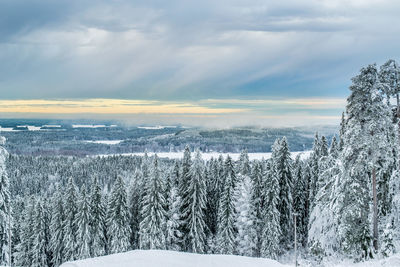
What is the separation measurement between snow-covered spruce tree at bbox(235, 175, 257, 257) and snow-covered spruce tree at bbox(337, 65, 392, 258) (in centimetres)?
1934

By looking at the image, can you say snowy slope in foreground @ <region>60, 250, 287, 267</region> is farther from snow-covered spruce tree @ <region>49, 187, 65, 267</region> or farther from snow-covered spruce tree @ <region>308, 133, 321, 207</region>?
snow-covered spruce tree @ <region>49, 187, 65, 267</region>

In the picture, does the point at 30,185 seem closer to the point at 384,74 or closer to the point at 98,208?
the point at 98,208

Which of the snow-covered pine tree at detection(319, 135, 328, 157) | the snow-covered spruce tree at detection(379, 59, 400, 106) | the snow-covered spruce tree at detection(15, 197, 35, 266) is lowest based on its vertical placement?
the snow-covered spruce tree at detection(15, 197, 35, 266)

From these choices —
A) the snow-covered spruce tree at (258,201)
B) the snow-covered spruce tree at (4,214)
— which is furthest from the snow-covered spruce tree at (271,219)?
the snow-covered spruce tree at (4,214)

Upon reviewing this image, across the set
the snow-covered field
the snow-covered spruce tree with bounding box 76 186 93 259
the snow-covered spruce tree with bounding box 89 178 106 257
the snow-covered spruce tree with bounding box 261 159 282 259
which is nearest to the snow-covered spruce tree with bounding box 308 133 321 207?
the snow-covered spruce tree with bounding box 261 159 282 259

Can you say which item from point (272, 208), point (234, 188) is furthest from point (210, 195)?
point (272, 208)

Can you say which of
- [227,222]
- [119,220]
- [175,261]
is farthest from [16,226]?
[175,261]

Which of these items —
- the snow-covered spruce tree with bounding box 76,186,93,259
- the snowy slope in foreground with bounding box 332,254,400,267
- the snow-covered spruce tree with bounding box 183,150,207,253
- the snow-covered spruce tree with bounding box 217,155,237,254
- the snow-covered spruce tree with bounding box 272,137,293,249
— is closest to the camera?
the snowy slope in foreground with bounding box 332,254,400,267

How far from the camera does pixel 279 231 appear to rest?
42156 millimetres

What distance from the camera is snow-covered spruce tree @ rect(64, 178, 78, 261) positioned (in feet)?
149

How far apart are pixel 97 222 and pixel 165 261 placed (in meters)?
29.9

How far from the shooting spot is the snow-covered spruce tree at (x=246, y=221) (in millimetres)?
41594

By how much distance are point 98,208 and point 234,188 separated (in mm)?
18659

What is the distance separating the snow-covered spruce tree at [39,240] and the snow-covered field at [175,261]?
3357 cm
